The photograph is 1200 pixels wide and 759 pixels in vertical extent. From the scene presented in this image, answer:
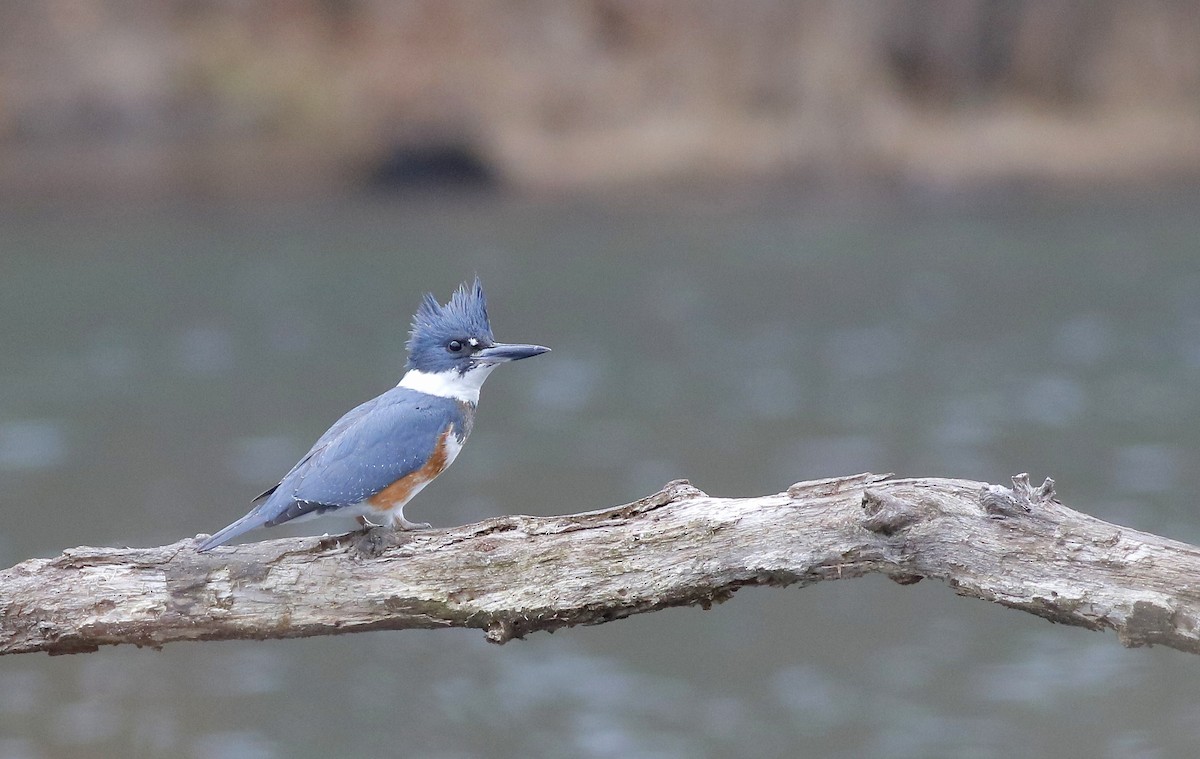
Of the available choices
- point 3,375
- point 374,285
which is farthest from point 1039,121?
point 3,375

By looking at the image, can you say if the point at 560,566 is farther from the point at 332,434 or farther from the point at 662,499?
the point at 332,434

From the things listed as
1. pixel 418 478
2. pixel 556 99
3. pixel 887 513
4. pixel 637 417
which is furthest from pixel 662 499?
pixel 556 99

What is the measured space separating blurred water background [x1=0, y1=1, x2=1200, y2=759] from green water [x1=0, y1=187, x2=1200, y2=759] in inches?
1.9

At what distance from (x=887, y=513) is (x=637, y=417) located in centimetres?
1066

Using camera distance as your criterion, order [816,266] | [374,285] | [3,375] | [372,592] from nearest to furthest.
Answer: [372,592], [3,375], [374,285], [816,266]

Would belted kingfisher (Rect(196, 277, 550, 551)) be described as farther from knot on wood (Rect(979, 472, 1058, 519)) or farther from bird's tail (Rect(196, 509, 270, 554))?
knot on wood (Rect(979, 472, 1058, 519))

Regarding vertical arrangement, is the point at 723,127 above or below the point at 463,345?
above

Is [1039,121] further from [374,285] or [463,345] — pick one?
[463,345]

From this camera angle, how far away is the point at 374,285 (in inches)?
735

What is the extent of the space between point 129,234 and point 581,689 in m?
15.6

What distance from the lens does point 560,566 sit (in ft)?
11.3

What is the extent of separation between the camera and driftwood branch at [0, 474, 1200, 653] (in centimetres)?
322

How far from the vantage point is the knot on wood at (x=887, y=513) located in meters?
3.23

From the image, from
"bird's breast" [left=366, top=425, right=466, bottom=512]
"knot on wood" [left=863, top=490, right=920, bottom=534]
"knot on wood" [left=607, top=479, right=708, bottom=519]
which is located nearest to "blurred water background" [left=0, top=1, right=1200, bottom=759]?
"bird's breast" [left=366, top=425, right=466, bottom=512]
